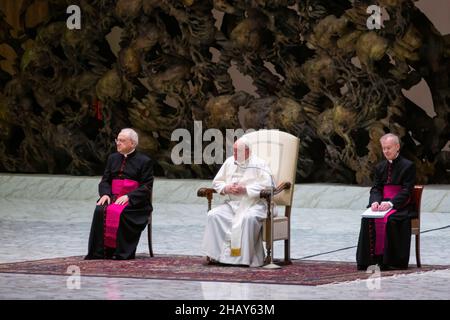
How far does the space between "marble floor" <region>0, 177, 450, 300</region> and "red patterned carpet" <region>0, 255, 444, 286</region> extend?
24 cm

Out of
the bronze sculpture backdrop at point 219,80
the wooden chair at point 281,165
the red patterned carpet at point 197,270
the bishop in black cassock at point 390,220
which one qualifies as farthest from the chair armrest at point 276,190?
the bronze sculpture backdrop at point 219,80

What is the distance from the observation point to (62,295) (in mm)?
9602

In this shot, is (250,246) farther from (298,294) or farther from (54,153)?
(54,153)

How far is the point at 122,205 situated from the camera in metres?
12.4

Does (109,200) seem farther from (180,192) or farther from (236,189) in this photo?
(180,192)

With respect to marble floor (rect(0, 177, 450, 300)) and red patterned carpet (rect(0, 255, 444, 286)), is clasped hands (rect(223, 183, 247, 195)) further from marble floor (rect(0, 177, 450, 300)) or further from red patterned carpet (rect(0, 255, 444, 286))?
marble floor (rect(0, 177, 450, 300))

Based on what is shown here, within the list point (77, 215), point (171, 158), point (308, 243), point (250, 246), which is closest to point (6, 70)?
point (171, 158)

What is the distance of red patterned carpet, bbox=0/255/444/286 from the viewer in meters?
10.7

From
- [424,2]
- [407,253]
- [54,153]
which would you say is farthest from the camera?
[54,153]

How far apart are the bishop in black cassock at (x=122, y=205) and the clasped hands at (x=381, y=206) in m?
2.24

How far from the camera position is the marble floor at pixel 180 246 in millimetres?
9781

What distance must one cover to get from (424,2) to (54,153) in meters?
6.21

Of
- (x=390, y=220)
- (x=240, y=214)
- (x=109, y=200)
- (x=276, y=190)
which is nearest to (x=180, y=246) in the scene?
(x=109, y=200)

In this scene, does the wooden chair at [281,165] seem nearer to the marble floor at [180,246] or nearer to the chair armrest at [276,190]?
the chair armrest at [276,190]
